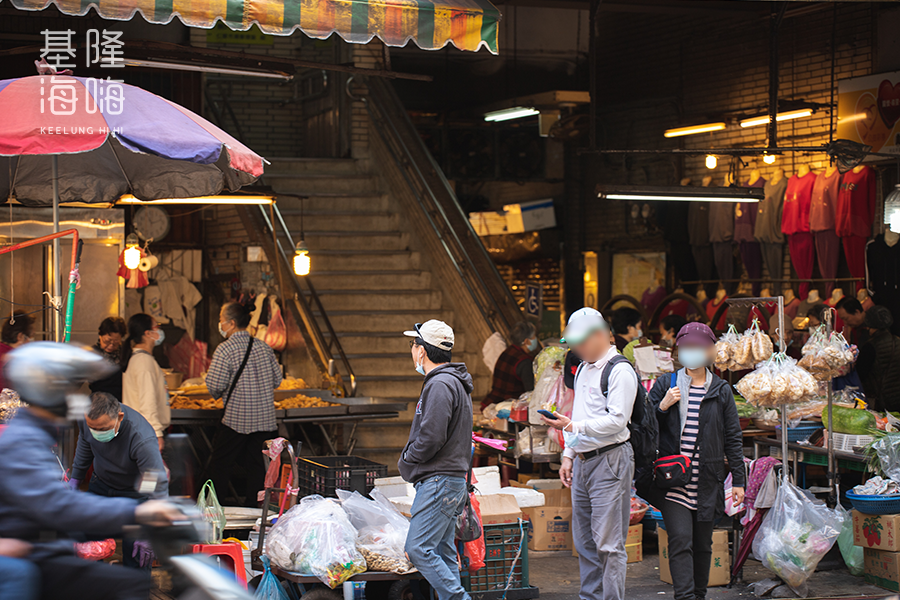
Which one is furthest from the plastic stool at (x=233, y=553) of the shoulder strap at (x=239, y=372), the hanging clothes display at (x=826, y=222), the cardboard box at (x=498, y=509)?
the hanging clothes display at (x=826, y=222)

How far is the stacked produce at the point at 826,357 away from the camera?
734 cm

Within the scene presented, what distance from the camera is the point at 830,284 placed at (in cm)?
1384

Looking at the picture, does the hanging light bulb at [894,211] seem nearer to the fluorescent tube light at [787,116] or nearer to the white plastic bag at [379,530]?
the fluorescent tube light at [787,116]

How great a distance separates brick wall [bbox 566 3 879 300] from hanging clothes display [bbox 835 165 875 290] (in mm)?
1215

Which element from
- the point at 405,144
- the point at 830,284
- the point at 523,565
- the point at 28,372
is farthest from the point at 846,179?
the point at 28,372

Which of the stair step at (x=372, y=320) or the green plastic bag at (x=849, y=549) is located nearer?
the green plastic bag at (x=849, y=549)

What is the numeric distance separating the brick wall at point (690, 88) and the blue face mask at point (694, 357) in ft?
27.3

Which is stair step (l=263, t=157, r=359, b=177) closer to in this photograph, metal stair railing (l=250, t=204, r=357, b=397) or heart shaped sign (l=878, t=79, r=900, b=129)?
metal stair railing (l=250, t=204, r=357, b=397)

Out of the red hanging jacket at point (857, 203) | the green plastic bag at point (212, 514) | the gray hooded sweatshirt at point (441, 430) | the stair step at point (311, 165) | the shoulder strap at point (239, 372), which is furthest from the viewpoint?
the stair step at point (311, 165)

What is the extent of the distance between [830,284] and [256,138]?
10.6 m

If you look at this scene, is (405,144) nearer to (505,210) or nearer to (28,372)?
(505,210)

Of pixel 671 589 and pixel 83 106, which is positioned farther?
pixel 671 589

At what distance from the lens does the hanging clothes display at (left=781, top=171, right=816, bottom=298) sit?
13.9 m

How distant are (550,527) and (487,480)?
130cm
